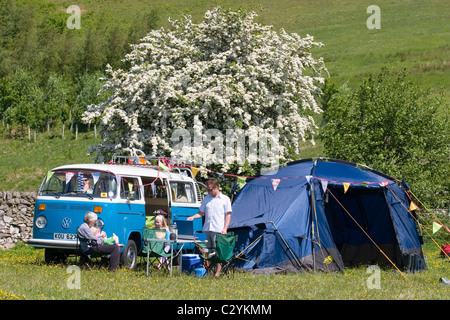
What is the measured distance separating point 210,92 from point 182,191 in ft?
16.0

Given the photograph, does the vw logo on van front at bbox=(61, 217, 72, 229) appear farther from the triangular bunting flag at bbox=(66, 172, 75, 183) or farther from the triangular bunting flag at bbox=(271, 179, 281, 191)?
the triangular bunting flag at bbox=(271, 179, 281, 191)

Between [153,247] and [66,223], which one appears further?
[66,223]

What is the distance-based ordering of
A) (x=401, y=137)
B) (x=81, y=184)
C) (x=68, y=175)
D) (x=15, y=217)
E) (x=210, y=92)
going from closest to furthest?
(x=81, y=184), (x=68, y=175), (x=210, y=92), (x=15, y=217), (x=401, y=137)

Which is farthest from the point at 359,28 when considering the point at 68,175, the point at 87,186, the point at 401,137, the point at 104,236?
the point at 104,236

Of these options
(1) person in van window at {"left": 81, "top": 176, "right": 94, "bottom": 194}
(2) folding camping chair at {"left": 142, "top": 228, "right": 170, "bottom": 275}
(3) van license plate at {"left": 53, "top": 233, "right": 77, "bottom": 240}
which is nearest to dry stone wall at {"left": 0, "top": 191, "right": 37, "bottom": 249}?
(3) van license plate at {"left": 53, "top": 233, "right": 77, "bottom": 240}

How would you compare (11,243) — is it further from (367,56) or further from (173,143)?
(367,56)

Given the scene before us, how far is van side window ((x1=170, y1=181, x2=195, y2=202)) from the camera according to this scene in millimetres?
15520

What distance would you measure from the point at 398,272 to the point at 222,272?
4.07 meters

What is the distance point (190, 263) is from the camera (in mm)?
12258

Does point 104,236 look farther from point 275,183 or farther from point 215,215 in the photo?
point 275,183

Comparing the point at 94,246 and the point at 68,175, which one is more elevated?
the point at 68,175

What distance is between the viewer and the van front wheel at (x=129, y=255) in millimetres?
13188

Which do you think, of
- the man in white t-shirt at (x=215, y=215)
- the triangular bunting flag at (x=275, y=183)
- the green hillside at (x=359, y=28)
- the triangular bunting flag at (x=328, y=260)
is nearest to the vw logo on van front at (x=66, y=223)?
the man in white t-shirt at (x=215, y=215)
